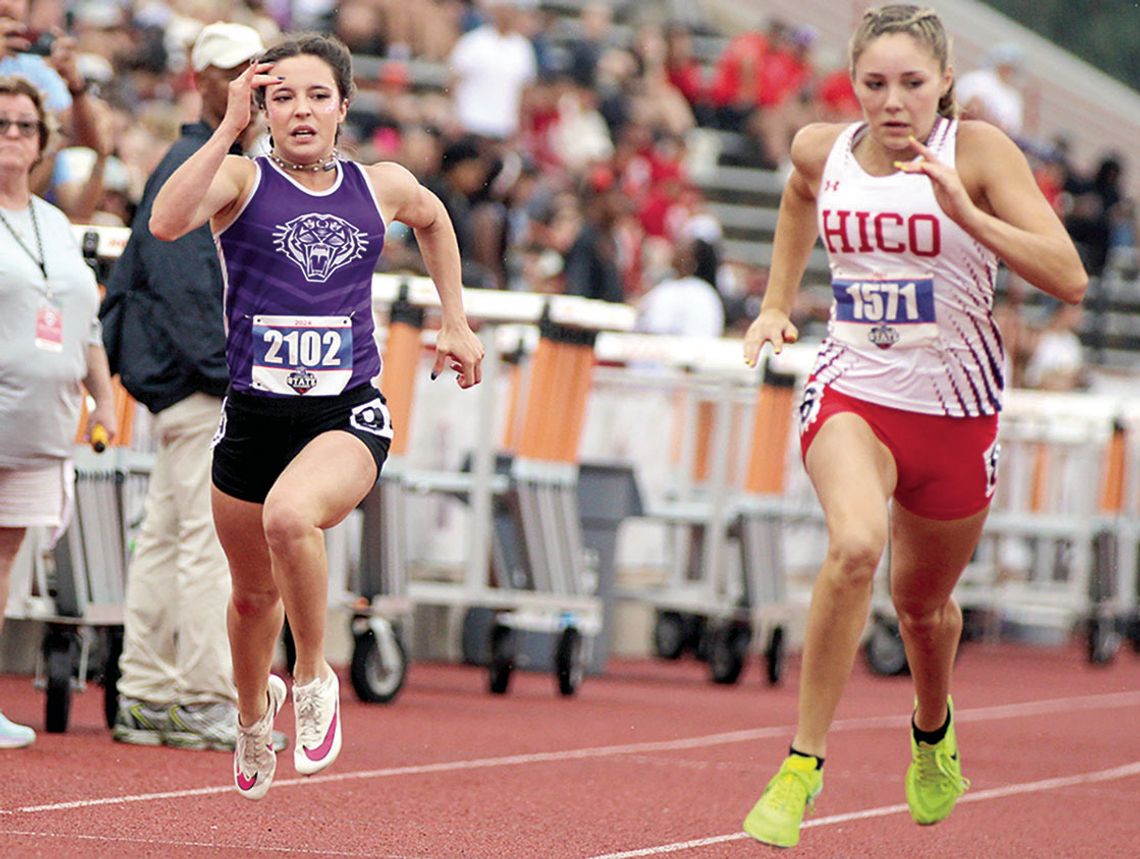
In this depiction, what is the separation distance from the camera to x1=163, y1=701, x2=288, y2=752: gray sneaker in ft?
27.2

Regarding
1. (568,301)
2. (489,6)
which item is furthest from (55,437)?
(489,6)

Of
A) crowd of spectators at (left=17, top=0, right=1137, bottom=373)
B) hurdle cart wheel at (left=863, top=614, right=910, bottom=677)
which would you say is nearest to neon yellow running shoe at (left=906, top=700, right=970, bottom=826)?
crowd of spectators at (left=17, top=0, right=1137, bottom=373)

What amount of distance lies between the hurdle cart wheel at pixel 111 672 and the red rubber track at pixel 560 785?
0.09 m

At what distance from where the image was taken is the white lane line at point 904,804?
21.0 feet

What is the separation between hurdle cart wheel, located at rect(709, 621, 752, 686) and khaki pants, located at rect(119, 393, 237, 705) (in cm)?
541

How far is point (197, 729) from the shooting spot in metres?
8.30

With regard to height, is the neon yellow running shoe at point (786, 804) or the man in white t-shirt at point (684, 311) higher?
the man in white t-shirt at point (684, 311)

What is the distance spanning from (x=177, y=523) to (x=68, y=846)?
2737mm

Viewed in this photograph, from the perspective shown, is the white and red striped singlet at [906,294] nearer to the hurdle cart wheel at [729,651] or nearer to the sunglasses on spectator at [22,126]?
the sunglasses on spectator at [22,126]

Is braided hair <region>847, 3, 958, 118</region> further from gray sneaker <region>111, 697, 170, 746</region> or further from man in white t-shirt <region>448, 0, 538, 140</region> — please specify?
man in white t-shirt <region>448, 0, 538, 140</region>

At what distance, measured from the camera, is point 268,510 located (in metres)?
5.88

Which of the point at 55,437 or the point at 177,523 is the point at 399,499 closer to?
the point at 177,523

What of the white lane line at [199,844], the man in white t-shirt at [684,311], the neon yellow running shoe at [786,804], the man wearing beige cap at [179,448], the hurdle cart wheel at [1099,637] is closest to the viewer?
the neon yellow running shoe at [786,804]

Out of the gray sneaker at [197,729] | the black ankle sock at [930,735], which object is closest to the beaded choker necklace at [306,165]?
the black ankle sock at [930,735]
